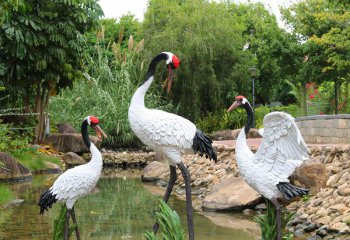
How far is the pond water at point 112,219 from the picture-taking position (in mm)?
8219

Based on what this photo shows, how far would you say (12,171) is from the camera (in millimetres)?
13945

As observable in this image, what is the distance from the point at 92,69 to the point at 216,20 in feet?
19.5

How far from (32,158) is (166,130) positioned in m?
11.6

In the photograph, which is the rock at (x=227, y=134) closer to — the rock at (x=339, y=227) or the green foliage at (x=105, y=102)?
the green foliage at (x=105, y=102)

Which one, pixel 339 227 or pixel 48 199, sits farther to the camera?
pixel 339 227

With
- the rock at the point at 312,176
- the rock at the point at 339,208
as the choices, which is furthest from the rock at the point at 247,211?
the rock at the point at 339,208

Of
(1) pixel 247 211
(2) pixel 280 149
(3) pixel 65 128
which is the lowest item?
(1) pixel 247 211

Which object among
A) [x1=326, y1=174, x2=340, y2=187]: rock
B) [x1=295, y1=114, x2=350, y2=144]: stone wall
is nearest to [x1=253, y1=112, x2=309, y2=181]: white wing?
[x1=326, y1=174, x2=340, y2=187]: rock

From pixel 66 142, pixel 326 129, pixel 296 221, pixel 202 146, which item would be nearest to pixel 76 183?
pixel 202 146

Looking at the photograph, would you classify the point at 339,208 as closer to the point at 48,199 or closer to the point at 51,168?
the point at 48,199

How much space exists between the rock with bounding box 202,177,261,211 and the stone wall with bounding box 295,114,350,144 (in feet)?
10.9

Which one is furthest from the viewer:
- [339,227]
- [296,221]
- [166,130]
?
[296,221]

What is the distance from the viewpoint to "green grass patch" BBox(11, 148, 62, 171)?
1586cm

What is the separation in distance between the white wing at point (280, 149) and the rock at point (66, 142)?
549 inches
